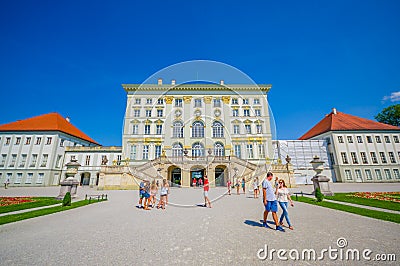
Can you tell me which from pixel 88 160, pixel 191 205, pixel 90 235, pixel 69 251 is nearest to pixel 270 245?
pixel 69 251

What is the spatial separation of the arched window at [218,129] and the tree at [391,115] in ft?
192

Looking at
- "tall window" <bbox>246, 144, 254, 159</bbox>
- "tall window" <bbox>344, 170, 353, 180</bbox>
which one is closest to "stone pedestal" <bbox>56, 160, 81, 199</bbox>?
"tall window" <bbox>246, 144, 254, 159</bbox>

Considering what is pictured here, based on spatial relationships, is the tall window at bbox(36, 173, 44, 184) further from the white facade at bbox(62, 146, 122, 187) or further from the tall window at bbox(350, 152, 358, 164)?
the tall window at bbox(350, 152, 358, 164)

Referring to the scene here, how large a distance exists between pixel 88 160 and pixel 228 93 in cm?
4249

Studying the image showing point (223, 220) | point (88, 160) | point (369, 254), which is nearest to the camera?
point (369, 254)

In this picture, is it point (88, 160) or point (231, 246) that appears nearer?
point (231, 246)

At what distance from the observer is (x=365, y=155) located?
1409 inches

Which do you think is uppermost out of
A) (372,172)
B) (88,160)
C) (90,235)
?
(88,160)

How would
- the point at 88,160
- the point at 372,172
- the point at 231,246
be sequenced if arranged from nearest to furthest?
the point at 231,246
the point at 372,172
the point at 88,160

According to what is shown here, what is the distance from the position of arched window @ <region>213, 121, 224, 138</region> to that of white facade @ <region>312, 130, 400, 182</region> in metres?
39.4

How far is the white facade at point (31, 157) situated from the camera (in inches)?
1374

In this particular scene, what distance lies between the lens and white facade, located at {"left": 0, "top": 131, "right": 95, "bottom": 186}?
3491 cm

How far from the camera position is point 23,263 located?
3.49 meters

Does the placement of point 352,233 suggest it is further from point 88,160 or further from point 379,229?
point 88,160
